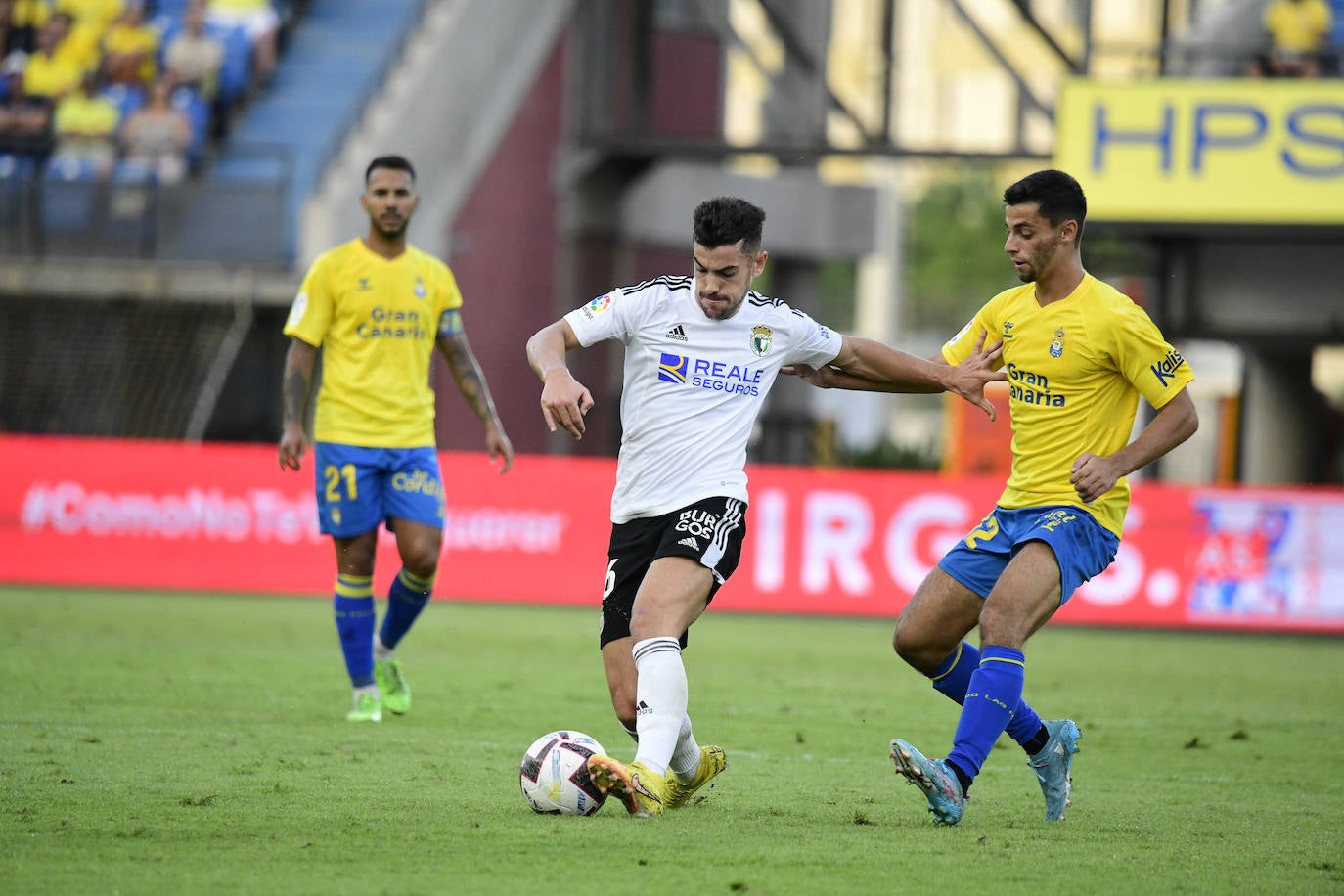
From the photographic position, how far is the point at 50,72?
21.5m

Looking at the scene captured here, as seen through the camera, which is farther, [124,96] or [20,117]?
[124,96]

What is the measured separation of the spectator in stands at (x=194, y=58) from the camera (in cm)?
2131

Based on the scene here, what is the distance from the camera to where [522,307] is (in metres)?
24.7

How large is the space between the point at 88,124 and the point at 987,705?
17274 mm

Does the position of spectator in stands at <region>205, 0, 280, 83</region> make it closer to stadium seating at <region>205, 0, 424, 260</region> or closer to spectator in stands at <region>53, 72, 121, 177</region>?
stadium seating at <region>205, 0, 424, 260</region>

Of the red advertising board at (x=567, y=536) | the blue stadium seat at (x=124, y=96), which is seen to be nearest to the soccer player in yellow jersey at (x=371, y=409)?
the red advertising board at (x=567, y=536)

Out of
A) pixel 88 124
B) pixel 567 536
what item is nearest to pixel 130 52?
pixel 88 124

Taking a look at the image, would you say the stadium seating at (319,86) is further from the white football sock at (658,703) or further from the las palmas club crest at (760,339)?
the white football sock at (658,703)

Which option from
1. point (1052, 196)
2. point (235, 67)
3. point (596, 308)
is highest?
point (235, 67)

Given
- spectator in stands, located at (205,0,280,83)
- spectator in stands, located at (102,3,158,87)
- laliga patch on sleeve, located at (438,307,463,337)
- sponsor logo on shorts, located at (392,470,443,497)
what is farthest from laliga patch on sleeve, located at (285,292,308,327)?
spectator in stands, located at (205,0,280,83)

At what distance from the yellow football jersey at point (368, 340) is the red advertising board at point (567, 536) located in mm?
7304

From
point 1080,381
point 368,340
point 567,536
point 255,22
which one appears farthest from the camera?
point 255,22

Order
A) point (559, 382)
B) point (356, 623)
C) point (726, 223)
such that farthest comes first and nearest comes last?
point (356, 623), point (726, 223), point (559, 382)

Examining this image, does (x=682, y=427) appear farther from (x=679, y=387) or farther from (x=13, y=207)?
(x=13, y=207)
